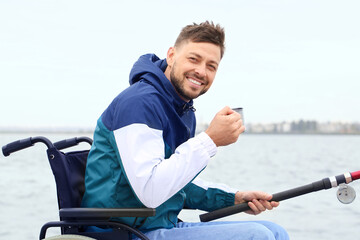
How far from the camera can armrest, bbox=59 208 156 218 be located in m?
1.75

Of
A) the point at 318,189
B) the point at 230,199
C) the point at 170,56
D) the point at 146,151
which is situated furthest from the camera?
the point at 230,199

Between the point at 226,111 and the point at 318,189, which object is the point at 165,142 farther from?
the point at 318,189

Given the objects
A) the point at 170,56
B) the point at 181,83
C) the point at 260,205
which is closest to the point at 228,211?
the point at 260,205

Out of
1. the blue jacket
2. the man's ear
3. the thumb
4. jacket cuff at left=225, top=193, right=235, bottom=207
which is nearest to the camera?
the blue jacket

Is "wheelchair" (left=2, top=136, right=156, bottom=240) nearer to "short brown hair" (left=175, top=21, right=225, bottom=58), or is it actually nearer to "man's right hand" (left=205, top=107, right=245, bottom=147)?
"man's right hand" (left=205, top=107, right=245, bottom=147)

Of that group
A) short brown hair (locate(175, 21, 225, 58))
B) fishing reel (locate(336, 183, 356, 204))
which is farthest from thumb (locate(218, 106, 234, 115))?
fishing reel (locate(336, 183, 356, 204))

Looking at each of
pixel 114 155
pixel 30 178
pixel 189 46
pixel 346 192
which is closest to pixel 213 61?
pixel 189 46

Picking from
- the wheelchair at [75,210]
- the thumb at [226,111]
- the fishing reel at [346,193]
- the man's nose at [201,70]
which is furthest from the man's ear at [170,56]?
the fishing reel at [346,193]

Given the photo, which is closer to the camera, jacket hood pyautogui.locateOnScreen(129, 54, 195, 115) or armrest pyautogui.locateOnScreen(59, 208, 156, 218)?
armrest pyautogui.locateOnScreen(59, 208, 156, 218)

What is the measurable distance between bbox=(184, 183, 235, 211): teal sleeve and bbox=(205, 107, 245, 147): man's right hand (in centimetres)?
52

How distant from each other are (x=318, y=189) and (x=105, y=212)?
0.76 metres

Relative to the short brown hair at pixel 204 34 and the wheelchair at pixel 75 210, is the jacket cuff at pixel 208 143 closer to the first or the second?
the wheelchair at pixel 75 210

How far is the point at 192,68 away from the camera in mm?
1979

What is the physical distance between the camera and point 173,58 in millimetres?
2057
